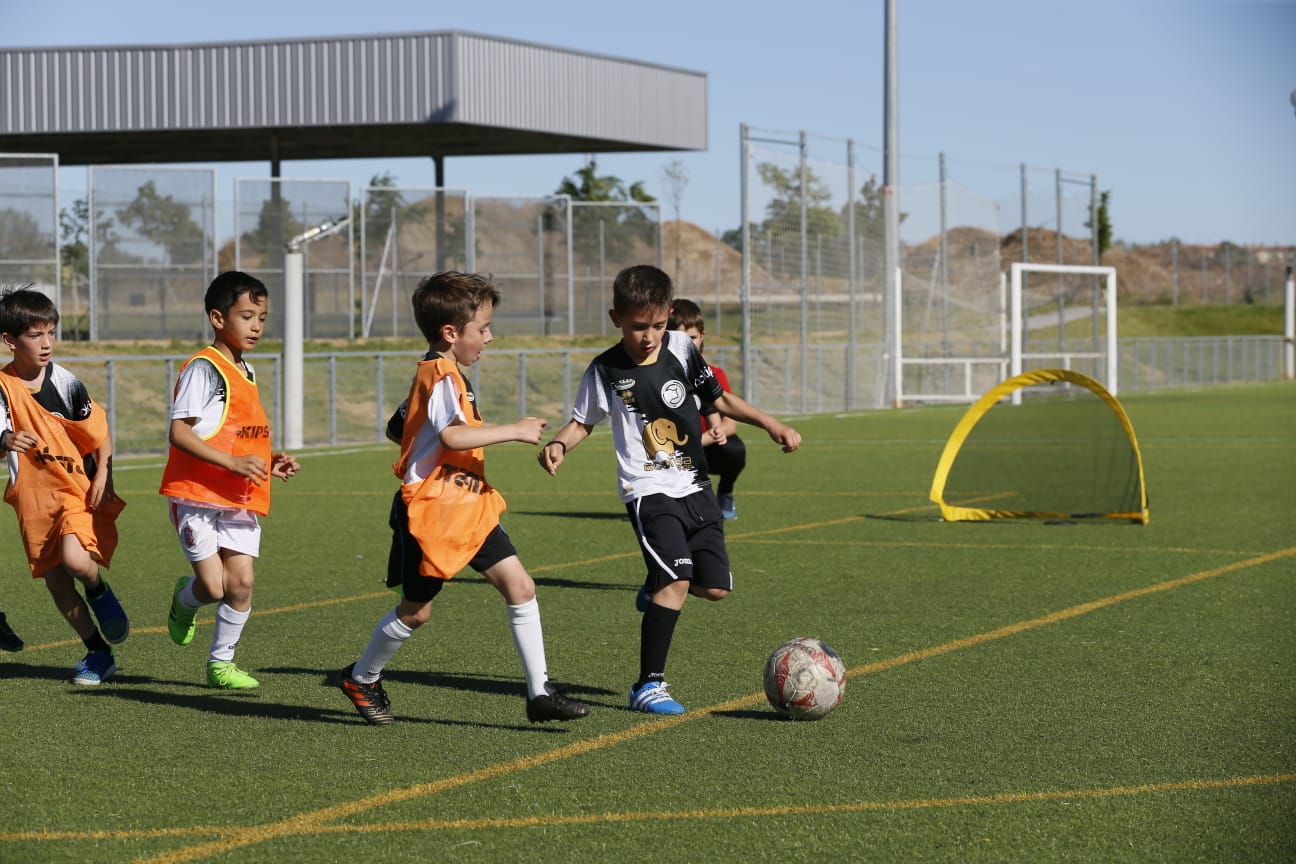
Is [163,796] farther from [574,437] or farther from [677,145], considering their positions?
[677,145]

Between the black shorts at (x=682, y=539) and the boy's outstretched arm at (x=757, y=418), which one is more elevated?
the boy's outstretched arm at (x=757, y=418)

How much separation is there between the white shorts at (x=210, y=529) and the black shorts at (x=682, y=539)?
5.08 feet

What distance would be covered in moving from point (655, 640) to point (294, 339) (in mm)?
16714

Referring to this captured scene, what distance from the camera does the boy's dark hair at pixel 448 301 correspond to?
6.36 metres

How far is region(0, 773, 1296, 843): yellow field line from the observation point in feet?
16.2

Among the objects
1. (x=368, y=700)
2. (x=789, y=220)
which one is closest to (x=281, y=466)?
(x=368, y=700)

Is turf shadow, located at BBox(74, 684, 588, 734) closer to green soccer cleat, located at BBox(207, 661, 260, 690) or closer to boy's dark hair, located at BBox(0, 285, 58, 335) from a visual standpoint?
green soccer cleat, located at BBox(207, 661, 260, 690)

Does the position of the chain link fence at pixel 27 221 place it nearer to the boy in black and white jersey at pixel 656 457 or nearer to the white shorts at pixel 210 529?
the white shorts at pixel 210 529

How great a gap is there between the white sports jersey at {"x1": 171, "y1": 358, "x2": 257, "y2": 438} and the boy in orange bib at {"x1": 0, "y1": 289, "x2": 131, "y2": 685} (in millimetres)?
579

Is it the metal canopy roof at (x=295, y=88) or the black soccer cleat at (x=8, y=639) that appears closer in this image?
the black soccer cleat at (x=8, y=639)

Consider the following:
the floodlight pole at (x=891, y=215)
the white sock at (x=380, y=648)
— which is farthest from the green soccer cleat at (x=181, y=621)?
the floodlight pole at (x=891, y=215)

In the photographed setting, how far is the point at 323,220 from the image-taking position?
107 ft

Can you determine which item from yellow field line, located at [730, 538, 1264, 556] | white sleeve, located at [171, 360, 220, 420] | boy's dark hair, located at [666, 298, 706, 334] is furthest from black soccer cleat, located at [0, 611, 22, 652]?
yellow field line, located at [730, 538, 1264, 556]

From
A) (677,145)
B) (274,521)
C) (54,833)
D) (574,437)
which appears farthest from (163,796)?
(677,145)
